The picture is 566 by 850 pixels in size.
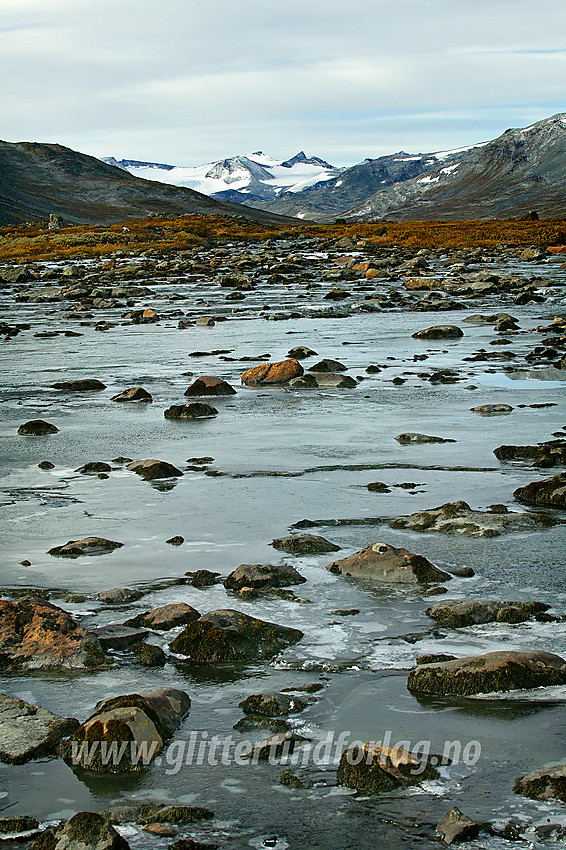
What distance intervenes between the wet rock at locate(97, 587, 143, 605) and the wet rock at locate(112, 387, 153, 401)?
777cm

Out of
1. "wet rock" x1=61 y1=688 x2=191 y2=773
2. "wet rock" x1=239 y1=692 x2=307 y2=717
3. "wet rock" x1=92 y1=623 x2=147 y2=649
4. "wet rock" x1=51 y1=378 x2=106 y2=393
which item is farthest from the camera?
"wet rock" x1=51 y1=378 x2=106 y2=393

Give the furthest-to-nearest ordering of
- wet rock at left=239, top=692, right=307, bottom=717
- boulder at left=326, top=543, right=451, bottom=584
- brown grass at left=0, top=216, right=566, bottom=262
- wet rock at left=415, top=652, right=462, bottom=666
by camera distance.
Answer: brown grass at left=0, top=216, right=566, bottom=262, boulder at left=326, top=543, right=451, bottom=584, wet rock at left=415, top=652, right=462, bottom=666, wet rock at left=239, top=692, right=307, bottom=717

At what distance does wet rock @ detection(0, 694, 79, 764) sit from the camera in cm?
412

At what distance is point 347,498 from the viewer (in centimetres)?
828

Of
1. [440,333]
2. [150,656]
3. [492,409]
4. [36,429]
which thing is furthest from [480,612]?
[440,333]

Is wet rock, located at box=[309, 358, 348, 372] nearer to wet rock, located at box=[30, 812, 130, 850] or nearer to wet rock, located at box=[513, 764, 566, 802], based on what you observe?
wet rock, located at box=[513, 764, 566, 802]

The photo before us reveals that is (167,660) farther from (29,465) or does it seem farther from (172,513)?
(29,465)

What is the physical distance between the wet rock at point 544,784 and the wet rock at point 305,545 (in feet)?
10.4

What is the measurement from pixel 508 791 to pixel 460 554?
9.98 feet

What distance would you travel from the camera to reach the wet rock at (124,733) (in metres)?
4.05

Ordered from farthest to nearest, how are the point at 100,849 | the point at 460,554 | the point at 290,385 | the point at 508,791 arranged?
1. the point at 290,385
2. the point at 460,554
3. the point at 508,791
4. the point at 100,849

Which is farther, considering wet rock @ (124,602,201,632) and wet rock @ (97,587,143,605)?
wet rock @ (97,587,143,605)

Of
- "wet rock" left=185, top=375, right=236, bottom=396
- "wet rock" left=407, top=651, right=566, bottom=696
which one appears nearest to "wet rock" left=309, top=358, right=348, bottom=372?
"wet rock" left=185, top=375, right=236, bottom=396

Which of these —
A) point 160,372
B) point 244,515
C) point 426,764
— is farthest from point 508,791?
point 160,372
